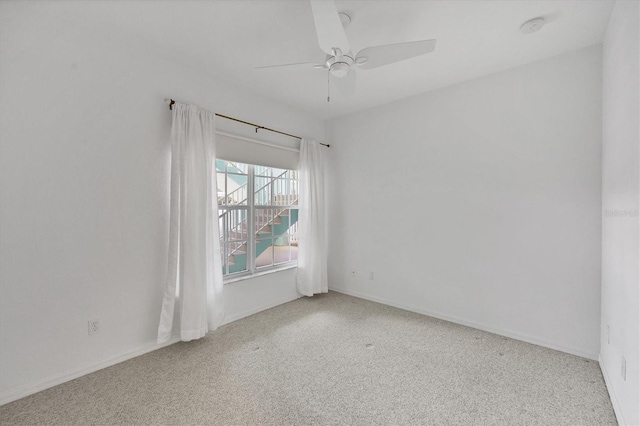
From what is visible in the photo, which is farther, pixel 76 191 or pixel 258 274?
pixel 258 274

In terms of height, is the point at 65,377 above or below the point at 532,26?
below

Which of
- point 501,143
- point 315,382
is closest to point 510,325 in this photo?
point 501,143

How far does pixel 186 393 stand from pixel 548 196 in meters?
3.40

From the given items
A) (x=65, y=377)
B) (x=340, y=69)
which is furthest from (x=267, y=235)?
(x=340, y=69)

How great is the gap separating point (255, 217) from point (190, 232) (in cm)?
104

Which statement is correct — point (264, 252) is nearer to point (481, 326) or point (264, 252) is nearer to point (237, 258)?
point (237, 258)

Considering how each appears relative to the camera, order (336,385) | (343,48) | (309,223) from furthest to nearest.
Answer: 1. (309,223)
2. (336,385)
3. (343,48)

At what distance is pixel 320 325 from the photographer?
3.14 metres

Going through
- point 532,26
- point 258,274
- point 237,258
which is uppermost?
point 532,26

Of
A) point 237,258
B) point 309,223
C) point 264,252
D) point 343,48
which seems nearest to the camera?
point 343,48

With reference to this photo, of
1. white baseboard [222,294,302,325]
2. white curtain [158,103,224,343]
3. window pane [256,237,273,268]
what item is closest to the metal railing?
window pane [256,237,273,268]

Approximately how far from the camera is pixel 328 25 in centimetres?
161

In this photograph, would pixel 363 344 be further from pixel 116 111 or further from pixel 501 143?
pixel 116 111

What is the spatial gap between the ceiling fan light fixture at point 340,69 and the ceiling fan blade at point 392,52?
5.1 inches
